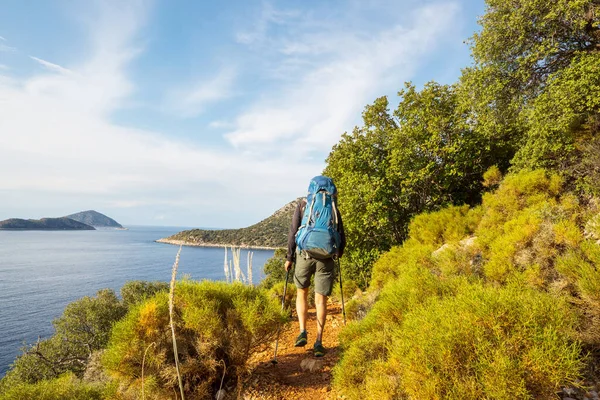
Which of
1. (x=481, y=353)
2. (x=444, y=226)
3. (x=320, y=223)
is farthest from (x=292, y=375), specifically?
(x=444, y=226)

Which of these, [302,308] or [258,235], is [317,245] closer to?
[302,308]

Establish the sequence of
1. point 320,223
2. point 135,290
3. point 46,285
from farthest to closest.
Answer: point 46,285 < point 135,290 < point 320,223

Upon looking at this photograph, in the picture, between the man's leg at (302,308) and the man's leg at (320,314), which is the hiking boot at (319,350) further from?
the man's leg at (302,308)

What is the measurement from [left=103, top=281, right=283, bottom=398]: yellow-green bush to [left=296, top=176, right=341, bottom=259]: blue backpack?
1.03m

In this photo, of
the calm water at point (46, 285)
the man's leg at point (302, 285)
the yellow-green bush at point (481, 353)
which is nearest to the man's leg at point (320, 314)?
the man's leg at point (302, 285)

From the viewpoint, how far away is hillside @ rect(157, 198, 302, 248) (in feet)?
301

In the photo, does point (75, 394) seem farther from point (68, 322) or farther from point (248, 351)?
point (68, 322)

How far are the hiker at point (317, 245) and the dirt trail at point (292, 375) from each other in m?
0.25

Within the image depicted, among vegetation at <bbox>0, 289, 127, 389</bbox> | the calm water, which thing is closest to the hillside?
the calm water

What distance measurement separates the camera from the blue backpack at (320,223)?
13.1 feet

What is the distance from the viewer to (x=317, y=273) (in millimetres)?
4172

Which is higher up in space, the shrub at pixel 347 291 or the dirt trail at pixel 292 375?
the dirt trail at pixel 292 375

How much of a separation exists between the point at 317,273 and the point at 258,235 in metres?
95.0

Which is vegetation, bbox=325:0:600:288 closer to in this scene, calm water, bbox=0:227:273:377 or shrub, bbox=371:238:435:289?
shrub, bbox=371:238:435:289
